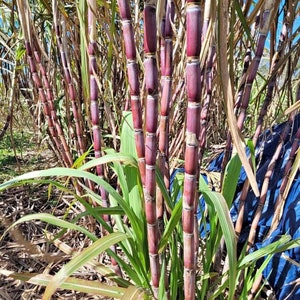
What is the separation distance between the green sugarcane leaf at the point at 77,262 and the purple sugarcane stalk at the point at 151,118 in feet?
0.22

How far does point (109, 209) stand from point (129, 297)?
0.17 meters

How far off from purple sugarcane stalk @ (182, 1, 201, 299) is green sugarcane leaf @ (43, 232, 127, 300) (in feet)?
0.42

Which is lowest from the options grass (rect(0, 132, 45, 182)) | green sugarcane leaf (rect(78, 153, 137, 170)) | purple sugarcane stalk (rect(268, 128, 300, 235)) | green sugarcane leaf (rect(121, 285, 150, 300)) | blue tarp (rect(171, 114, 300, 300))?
grass (rect(0, 132, 45, 182))

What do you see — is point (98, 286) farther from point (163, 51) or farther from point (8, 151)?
point (8, 151)

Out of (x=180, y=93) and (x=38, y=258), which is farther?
(x=38, y=258)

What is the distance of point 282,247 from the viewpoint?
68 cm

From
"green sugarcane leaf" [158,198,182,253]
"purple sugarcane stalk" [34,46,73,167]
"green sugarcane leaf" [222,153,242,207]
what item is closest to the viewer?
"green sugarcane leaf" [158,198,182,253]

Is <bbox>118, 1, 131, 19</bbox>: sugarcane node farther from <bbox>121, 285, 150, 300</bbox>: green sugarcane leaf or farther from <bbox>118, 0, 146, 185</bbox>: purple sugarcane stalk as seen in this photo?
<bbox>121, 285, 150, 300</bbox>: green sugarcane leaf

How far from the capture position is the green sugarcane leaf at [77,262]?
52 centimetres

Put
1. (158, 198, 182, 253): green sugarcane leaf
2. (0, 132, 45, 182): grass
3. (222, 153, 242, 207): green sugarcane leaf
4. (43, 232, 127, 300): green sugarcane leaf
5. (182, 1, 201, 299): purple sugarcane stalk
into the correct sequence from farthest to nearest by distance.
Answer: (0, 132, 45, 182): grass
(222, 153, 242, 207): green sugarcane leaf
(158, 198, 182, 253): green sugarcane leaf
(43, 232, 127, 300): green sugarcane leaf
(182, 1, 201, 299): purple sugarcane stalk

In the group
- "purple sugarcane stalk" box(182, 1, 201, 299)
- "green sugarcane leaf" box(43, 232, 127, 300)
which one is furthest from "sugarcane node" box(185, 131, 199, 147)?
"green sugarcane leaf" box(43, 232, 127, 300)

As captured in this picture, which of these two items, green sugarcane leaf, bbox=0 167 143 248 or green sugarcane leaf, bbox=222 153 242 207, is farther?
green sugarcane leaf, bbox=222 153 242 207

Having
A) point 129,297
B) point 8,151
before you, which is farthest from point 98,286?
point 8,151

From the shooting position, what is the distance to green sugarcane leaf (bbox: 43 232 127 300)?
52 cm
